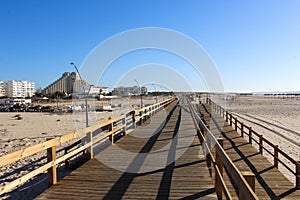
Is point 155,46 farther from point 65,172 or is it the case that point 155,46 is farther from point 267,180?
point 267,180

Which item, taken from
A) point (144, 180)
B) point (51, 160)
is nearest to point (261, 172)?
point (144, 180)

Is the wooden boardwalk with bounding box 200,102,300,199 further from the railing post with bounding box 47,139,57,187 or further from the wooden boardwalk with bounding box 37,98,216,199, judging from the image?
the railing post with bounding box 47,139,57,187

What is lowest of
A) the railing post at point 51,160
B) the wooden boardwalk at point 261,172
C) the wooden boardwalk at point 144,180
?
the wooden boardwalk at point 261,172

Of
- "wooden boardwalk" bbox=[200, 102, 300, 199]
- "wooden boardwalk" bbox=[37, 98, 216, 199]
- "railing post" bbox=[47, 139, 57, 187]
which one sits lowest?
"wooden boardwalk" bbox=[200, 102, 300, 199]

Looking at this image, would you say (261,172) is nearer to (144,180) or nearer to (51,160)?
(144,180)

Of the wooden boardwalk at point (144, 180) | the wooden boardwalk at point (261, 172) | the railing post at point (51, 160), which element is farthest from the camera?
the wooden boardwalk at point (261, 172)

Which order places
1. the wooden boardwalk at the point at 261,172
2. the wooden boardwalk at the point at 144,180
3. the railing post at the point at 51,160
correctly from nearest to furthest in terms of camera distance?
the wooden boardwalk at the point at 144,180 < the railing post at the point at 51,160 < the wooden boardwalk at the point at 261,172

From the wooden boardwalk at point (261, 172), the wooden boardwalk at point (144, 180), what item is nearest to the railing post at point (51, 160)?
the wooden boardwalk at point (144, 180)

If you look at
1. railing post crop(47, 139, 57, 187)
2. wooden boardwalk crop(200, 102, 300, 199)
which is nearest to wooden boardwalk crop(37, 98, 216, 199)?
railing post crop(47, 139, 57, 187)

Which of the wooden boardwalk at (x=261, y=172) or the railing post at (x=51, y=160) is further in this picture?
the wooden boardwalk at (x=261, y=172)

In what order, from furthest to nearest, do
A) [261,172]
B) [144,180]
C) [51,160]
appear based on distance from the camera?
[261,172] → [144,180] → [51,160]

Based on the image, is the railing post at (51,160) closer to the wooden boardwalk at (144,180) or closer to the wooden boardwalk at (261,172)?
the wooden boardwalk at (144,180)

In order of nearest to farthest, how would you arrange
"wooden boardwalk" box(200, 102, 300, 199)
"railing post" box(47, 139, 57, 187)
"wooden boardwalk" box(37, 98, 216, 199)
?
"wooden boardwalk" box(37, 98, 216, 199)
"railing post" box(47, 139, 57, 187)
"wooden boardwalk" box(200, 102, 300, 199)

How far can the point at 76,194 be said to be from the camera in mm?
3971
